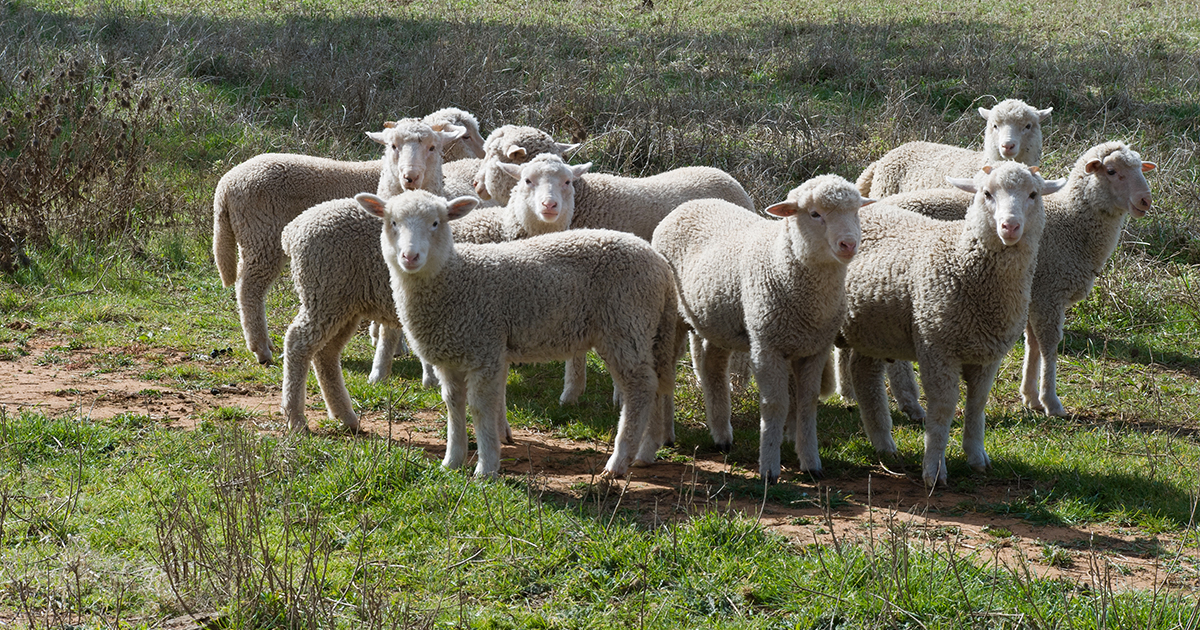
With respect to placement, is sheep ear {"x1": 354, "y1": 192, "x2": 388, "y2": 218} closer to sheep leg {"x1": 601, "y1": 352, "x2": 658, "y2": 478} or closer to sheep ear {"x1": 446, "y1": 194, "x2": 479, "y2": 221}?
sheep ear {"x1": 446, "y1": 194, "x2": 479, "y2": 221}

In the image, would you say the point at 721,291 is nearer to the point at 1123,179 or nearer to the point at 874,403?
the point at 874,403

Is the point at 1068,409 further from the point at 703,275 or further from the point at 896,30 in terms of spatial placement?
the point at 896,30

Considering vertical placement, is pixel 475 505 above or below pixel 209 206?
below

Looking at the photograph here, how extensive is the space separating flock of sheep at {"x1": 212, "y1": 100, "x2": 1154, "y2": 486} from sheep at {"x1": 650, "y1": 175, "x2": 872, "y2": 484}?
0.03 ft

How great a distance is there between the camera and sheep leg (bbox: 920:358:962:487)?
18.6 feet

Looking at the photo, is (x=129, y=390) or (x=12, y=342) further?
(x=12, y=342)

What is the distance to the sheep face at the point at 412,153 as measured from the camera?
7.21m

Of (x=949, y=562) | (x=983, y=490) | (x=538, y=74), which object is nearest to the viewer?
(x=949, y=562)

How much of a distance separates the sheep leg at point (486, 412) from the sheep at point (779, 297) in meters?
1.36

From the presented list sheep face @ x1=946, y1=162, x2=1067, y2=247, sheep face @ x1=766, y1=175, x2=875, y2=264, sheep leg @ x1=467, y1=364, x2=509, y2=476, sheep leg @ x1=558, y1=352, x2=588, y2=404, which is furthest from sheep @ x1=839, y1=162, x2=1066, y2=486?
sheep leg @ x1=467, y1=364, x2=509, y2=476

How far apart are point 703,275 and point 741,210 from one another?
745 millimetres

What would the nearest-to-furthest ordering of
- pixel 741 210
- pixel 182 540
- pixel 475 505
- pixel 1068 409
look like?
pixel 182 540 < pixel 475 505 < pixel 741 210 < pixel 1068 409

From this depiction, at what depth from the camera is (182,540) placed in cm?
391

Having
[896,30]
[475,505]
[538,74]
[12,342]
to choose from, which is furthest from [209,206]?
[896,30]
